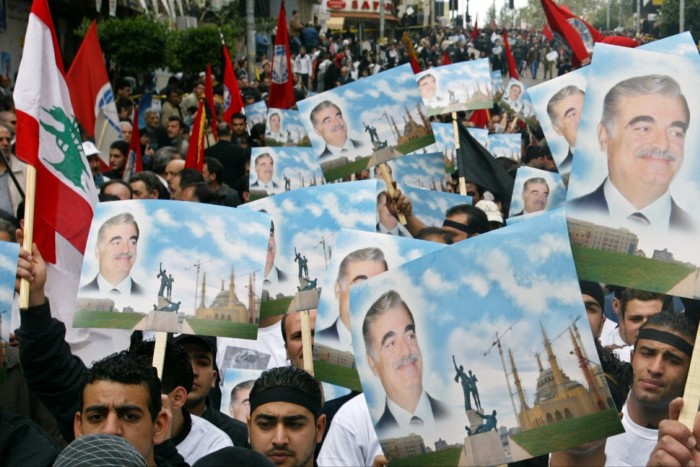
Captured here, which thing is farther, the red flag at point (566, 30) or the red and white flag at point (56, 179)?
the red flag at point (566, 30)

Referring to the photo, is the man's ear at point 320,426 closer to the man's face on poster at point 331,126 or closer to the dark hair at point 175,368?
the dark hair at point 175,368

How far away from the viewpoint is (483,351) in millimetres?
3939

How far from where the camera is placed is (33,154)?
6.02m

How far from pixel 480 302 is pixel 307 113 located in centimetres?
429

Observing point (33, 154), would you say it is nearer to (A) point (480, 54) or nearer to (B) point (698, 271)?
Result: (B) point (698, 271)

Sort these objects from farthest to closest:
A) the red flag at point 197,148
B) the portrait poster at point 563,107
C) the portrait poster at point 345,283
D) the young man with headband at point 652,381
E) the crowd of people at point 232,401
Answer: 1. the red flag at point 197,148
2. the portrait poster at point 563,107
3. the portrait poster at point 345,283
4. the young man with headband at point 652,381
5. the crowd of people at point 232,401

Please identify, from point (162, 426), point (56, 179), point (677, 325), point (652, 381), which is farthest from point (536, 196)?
point (162, 426)

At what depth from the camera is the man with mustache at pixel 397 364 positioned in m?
3.98

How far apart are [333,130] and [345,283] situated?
2859 mm

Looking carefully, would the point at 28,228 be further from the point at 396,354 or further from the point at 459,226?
the point at 459,226

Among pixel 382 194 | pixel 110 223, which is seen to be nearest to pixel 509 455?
pixel 110 223

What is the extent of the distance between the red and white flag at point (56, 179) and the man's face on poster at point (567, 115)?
2517 millimetres

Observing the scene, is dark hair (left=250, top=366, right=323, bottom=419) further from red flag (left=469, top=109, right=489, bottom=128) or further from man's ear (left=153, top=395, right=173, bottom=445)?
red flag (left=469, top=109, right=489, bottom=128)

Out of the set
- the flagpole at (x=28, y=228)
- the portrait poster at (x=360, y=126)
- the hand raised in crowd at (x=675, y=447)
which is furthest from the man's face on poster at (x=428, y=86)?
the hand raised in crowd at (x=675, y=447)
